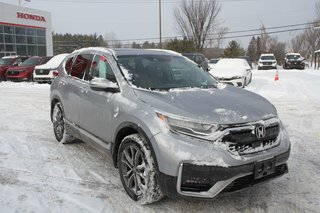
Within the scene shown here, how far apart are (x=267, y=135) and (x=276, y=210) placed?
847 millimetres

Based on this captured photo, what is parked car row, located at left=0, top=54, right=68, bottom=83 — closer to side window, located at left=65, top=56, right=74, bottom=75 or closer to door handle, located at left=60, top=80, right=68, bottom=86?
side window, located at left=65, top=56, right=74, bottom=75

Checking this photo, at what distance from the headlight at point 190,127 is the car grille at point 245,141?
160mm

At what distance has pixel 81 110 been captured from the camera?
5.11 meters

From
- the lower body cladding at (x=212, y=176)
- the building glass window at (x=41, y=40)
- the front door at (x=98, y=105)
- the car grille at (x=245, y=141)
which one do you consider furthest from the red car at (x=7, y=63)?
the building glass window at (x=41, y=40)

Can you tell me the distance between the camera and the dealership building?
1554 inches

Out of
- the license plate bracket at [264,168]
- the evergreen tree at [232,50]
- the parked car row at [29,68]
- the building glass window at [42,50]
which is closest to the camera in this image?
the license plate bracket at [264,168]

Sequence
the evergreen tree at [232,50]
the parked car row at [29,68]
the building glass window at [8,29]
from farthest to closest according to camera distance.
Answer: the evergreen tree at [232,50]
the building glass window at [8,29]
the parked car row at [29,68]

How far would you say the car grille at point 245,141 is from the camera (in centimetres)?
333

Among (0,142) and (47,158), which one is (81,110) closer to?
(47,158)

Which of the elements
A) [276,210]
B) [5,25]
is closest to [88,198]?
[276,210]

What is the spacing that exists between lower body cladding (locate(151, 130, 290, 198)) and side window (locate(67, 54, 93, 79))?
8.23 feet

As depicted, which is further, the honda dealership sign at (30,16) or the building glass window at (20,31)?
the honda dealership sign at (30,16)

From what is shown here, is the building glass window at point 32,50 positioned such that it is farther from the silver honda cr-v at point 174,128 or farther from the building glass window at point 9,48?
the silver honda cr-v at point 174,128

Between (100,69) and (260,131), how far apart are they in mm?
2457
